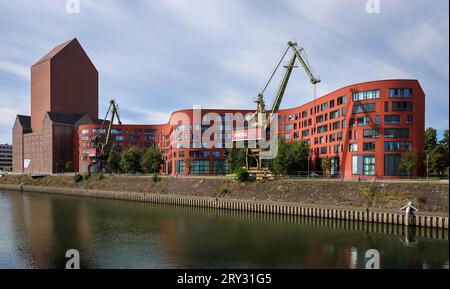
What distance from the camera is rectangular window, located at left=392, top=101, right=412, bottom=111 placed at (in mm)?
52219

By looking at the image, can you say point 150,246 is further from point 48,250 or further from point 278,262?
point 278,262

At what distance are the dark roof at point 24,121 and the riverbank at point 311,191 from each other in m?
78.1

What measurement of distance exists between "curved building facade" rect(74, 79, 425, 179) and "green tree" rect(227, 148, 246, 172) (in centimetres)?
927

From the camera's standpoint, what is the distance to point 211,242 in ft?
97.8

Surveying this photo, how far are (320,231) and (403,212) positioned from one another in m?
10.0

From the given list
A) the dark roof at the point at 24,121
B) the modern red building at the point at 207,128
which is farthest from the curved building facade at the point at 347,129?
the dark roof at the point at 24,121

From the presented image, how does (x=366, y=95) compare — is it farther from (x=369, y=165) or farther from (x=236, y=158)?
(x=236, y=158)

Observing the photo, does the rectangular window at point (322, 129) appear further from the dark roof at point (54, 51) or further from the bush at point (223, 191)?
the dark roof at point (54, 51)

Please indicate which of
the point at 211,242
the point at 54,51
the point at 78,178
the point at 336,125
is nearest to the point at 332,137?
the point at 336,125

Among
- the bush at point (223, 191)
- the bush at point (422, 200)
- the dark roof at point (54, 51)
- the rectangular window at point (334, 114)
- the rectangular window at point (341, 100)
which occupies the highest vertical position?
the dark roof at point (54, 51)

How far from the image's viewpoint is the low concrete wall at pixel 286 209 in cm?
3409

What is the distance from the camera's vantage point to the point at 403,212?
1388 inches

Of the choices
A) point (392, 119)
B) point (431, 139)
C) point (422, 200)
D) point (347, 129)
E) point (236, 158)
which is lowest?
point (422, 200)

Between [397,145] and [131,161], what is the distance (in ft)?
223
